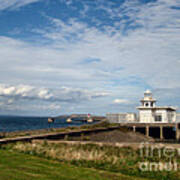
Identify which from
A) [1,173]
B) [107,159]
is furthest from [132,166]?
[1,173]

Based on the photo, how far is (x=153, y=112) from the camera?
152ft

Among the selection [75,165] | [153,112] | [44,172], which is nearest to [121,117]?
[153,112]

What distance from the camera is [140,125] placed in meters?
43.1

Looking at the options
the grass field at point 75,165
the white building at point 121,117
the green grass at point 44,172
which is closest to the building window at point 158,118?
the white building at point 121,117

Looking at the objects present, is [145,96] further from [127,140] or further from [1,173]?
[1,173]

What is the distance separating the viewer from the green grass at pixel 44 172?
10.7 m

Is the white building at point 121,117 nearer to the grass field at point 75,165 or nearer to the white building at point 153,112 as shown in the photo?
the white building at point 153,112

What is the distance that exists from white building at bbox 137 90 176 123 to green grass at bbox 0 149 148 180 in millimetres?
33840

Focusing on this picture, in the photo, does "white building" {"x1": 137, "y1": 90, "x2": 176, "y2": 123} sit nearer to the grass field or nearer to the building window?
the building window

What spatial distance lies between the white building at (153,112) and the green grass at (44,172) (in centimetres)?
3384

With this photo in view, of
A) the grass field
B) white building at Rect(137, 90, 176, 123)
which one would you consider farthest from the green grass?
white building at Rect(137, 90, 176, 123)

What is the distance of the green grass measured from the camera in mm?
10669

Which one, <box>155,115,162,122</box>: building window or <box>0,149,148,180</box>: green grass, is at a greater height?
<box>155,115,162,122</box>: building window

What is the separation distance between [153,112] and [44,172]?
37.1m
